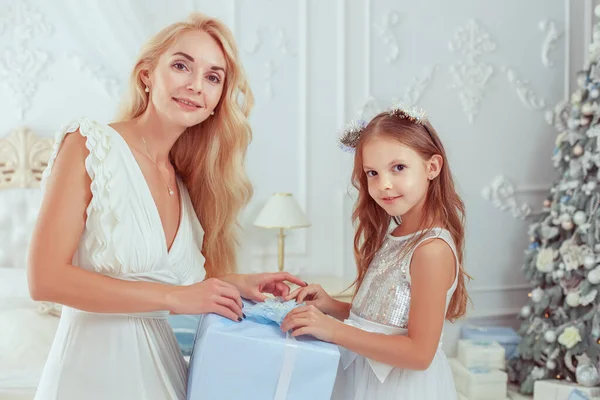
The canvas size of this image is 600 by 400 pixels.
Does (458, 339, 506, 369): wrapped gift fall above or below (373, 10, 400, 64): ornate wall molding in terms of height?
below

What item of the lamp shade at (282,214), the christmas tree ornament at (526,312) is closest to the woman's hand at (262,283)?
the lamp shade at (282,214)

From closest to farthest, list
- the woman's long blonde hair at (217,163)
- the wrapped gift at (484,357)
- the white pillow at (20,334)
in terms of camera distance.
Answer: the woman's long blonde hair at (217,163), the white pillow at (20,334), the wrapped gift at (484,357)

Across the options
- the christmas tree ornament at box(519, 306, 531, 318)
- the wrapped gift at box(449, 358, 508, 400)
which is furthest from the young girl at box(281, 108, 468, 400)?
the christmas tree ornament at box(519, 306, 531, 318)

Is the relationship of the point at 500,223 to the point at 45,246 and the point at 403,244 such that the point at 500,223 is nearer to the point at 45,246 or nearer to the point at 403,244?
the point at 403,244

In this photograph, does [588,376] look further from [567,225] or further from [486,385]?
[567,225]

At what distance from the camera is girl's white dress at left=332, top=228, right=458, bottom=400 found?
1.68m

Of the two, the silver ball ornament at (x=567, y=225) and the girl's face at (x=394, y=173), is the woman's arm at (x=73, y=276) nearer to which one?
the girl's face at (x=394, y=173)

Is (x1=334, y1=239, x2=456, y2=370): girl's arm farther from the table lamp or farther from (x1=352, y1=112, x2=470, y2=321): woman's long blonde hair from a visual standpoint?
the table lamp

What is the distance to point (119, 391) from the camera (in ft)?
5.07

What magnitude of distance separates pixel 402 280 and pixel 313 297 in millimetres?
313

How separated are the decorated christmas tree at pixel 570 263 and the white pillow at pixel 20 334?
2826mm

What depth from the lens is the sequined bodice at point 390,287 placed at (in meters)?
1.71

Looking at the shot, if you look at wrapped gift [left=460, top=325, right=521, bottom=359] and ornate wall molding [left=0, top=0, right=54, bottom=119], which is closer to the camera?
ornate wall molding [left=0, top=0, right=54, bottom=119]

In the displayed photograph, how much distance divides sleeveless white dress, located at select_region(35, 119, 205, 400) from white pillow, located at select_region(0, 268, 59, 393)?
144 cm
